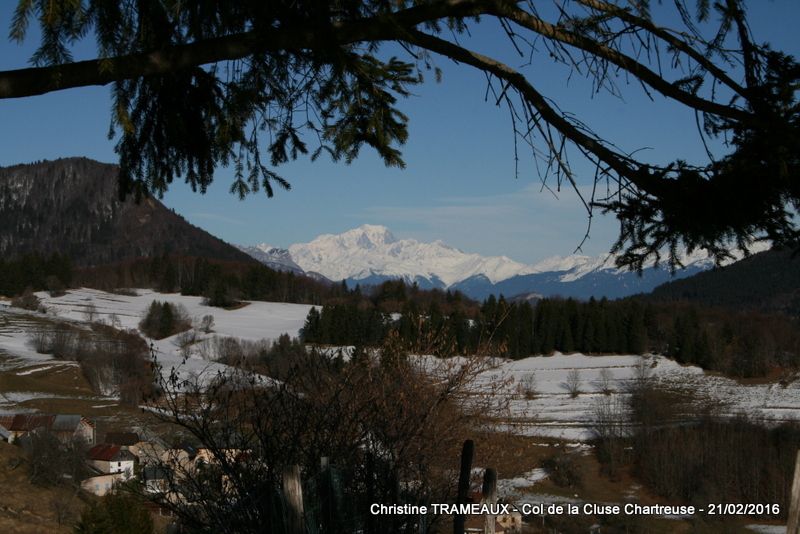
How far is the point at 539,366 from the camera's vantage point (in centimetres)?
8156

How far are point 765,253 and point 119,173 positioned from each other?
Result: 11.9 feet

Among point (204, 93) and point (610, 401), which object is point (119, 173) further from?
point (610, 401)

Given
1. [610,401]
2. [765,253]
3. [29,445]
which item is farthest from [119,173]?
[610,401]

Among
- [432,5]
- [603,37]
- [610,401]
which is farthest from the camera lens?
[610,401]

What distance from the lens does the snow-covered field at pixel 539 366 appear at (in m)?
Answer: 51.8

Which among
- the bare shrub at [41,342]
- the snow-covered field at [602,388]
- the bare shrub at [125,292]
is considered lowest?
the snow-covered field at [602,388]

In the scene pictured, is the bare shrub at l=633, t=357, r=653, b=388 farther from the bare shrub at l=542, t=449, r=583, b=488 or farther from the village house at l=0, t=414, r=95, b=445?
the village house at l=0, t=414, r=95, b=445

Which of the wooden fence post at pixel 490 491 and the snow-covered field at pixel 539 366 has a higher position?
the wooden fence post at pixel 490 491

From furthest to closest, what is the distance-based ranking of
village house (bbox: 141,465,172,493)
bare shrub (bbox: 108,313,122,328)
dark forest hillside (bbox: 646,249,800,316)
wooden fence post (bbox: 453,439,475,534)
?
dark forest hillside (bbox: 646,249,800,316)
bare shrub (bbox: 108,313,122,328)
village house (bbox: 141,465,172,493)
wooden fence post (bbox: 453,439,475,534)

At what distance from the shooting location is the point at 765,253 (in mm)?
3846

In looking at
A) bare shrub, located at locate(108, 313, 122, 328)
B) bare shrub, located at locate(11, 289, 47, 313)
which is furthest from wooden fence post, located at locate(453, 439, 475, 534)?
bare shrub, located at locate(11, 289, 47, 313)

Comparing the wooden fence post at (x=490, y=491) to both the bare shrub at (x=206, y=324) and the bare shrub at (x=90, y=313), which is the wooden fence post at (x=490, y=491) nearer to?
the bare shrub at (x=206, y=324)

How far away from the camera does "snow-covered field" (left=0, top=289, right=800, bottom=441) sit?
51.8 meters

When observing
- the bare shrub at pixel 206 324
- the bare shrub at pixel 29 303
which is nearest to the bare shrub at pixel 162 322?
the bare shrub at pixel 206 324
